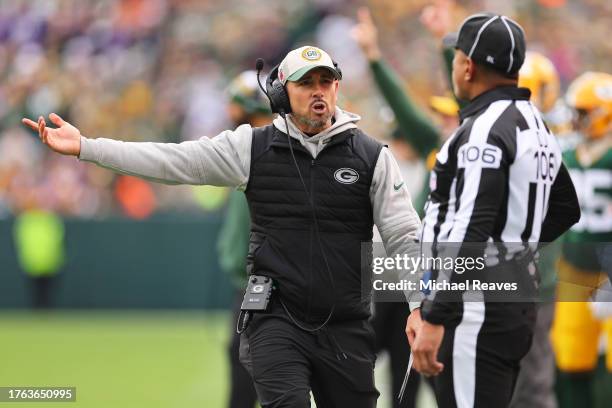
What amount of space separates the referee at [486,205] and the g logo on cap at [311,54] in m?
0.81

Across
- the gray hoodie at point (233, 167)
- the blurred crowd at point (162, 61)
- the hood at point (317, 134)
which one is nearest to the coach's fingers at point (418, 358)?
the gray hoodie at point (233, 167)

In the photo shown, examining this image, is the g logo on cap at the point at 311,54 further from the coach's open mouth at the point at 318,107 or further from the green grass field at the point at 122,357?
the green grass field at the point at 122,357

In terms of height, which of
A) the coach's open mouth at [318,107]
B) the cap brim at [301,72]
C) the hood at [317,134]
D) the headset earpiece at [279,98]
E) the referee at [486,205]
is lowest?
the referee at [486,205]

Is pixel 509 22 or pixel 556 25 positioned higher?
pixel 556 25

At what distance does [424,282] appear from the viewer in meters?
4.79

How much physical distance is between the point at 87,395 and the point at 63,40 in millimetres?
10737

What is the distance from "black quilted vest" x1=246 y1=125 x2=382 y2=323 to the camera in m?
5.37

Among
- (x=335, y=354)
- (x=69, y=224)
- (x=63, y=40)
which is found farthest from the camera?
(x=63, y=40)

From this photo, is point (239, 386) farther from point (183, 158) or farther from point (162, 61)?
point (162, 61)

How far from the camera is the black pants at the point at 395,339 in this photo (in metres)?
7.81

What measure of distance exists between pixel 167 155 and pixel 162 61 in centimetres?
1399

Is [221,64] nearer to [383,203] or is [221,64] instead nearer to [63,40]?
[63,40]

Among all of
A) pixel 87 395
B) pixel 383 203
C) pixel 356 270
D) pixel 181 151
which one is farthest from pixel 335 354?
pixel 87 395

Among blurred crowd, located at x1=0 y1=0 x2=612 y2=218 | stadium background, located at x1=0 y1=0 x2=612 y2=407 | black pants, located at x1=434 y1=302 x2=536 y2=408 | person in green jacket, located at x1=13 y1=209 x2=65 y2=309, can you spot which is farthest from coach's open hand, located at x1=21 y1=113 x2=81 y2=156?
person in green jacket, located at x1=13 y1=209 x2=65 y2=309
